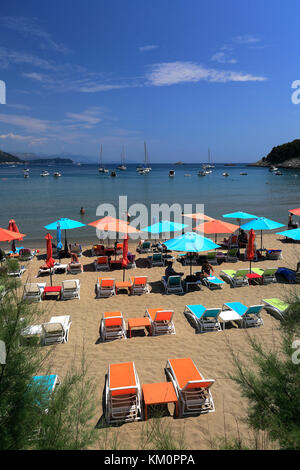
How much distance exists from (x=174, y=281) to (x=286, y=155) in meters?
166

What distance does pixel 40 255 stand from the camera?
15.1 m

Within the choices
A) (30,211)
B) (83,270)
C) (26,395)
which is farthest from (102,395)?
(30,211)

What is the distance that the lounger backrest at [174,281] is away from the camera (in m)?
10.1

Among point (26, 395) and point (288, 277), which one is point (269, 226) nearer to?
point (288, 277)

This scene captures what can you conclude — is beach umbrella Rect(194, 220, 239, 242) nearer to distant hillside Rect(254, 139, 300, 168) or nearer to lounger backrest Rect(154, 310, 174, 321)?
lounger backrest Rect(154, 310, 174, 321)

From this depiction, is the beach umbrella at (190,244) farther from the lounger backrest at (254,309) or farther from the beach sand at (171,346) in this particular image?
the lounger backrest at (254,309)

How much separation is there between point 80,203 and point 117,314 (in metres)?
31.4

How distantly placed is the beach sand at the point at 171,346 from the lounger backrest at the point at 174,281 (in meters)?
0.48

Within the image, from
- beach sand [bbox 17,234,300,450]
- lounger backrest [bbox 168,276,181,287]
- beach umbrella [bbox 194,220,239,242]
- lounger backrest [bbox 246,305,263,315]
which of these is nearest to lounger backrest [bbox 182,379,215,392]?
beach sand [bbox 17,234,300,450]

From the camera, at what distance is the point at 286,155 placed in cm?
15288

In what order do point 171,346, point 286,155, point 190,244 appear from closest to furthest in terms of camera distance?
point 171,346 → point 190,244 → point 286,155

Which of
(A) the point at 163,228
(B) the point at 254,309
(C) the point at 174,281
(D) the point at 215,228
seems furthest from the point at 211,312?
(A) the point at 163,228

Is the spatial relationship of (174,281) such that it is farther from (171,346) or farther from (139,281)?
(171,346)

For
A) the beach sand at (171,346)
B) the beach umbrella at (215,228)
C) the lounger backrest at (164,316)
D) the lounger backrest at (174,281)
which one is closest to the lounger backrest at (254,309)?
the beach sand at (171,346)
